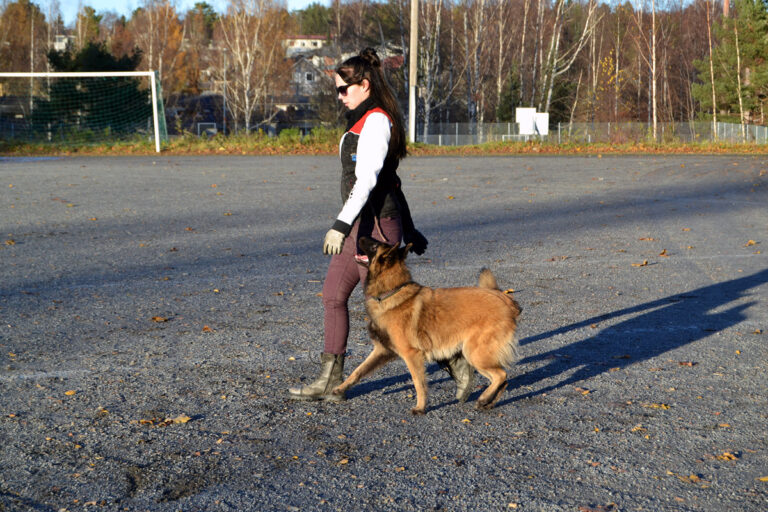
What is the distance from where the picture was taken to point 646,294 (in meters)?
7.15

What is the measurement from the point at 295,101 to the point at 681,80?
119ft

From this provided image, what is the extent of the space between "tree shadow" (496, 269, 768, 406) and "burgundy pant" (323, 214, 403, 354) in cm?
103

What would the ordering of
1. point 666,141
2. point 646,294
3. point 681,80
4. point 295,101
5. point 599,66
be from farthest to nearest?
point 295,101, point 681,80, point 599,66, point 666,141, point 646,294

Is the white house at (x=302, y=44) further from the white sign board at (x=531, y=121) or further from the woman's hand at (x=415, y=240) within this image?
the woman's hand at (x=415, y=240)

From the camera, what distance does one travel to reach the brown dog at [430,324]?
13.8ft

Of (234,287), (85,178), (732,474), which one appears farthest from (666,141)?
(732,474)

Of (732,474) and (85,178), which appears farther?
(85,178)

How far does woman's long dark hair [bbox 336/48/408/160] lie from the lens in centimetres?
420

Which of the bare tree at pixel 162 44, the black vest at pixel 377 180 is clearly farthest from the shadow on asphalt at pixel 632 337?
the bare tree at pixel 162 44

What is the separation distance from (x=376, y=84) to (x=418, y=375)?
5.32ft

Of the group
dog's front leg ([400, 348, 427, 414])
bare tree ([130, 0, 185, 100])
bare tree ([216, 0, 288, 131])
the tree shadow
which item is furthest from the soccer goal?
dog's front leg ([400, 348, 427, 414])

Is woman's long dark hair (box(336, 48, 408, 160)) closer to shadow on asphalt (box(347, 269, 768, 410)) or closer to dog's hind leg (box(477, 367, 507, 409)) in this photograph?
dog's hind leg (box(477, 367, 507, 409))

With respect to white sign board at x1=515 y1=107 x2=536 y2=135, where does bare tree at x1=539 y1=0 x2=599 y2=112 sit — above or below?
above

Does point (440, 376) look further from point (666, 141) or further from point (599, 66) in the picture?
point (599, 66)
